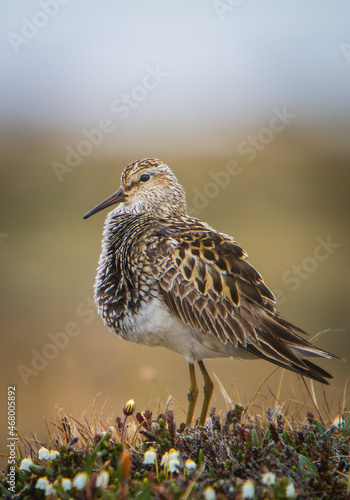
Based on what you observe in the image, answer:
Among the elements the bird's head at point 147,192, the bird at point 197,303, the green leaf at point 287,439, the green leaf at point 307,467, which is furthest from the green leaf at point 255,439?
the bird's head at point 147,192

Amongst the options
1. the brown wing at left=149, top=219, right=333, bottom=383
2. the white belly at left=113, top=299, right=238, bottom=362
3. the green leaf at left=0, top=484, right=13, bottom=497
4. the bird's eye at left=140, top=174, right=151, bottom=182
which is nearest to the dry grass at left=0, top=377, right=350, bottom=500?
the green leaf at left=0, top=484, right=13, bottom=497

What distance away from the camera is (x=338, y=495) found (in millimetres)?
3279

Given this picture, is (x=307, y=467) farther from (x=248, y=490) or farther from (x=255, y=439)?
(x=248, y=490)

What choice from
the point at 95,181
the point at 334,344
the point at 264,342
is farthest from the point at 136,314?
the point at 95,181

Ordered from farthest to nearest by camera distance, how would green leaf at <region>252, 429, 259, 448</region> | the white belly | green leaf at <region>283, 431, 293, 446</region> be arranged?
the white belly
green leaf at <region>283, 431, 293, 446</region>
green leaf at <region>252, 429, 259, 448</region>

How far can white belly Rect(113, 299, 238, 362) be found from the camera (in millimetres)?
4777

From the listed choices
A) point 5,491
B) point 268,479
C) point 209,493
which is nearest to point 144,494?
point 209,493

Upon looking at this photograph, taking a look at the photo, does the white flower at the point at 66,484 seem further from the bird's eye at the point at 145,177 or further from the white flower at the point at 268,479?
the bird's eye at the point at 145,177

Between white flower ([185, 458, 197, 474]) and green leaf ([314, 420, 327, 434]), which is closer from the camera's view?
white flower ([185, 458, 197, 474])

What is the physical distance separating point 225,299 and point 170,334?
1.57ft

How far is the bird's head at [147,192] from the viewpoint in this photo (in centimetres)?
590

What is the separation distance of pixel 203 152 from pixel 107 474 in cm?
1501

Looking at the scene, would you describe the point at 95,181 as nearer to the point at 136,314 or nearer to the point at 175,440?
the point at 136,314

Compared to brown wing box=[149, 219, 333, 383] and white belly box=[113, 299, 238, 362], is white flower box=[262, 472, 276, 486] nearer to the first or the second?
brown wing box=[149, 219, 333, 383]
